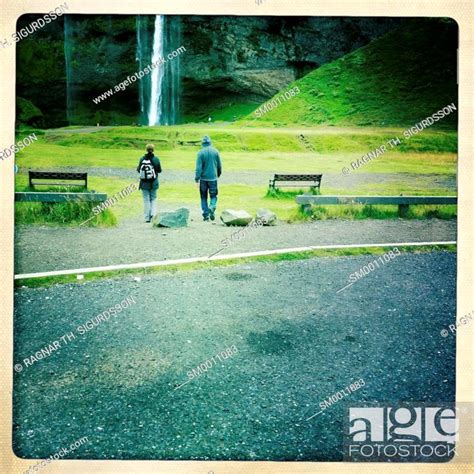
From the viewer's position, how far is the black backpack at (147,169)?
662cm

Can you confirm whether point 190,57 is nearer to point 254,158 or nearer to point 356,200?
point 254,158

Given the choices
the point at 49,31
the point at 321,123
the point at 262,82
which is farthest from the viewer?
the point at 262,82

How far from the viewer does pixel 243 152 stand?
463 inches

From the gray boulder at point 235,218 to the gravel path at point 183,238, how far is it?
11 cm

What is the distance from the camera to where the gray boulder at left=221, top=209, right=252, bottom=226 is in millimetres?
6410

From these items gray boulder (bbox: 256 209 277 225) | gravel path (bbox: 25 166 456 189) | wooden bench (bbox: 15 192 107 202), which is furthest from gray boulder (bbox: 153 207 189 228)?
gravel path (bbox: 25 166 456 189)

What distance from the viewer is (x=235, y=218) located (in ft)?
20.9

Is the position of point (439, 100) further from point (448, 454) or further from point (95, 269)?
point (95, 269)

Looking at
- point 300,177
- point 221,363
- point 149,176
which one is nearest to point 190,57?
point 300,177

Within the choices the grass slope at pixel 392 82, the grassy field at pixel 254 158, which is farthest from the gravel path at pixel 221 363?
the grass slope at pixel 392 82

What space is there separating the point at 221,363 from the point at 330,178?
5.80 m

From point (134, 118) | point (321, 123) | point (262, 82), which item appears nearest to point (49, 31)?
point (321, 123)

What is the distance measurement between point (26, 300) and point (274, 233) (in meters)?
3.46

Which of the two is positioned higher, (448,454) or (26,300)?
(26,300)
